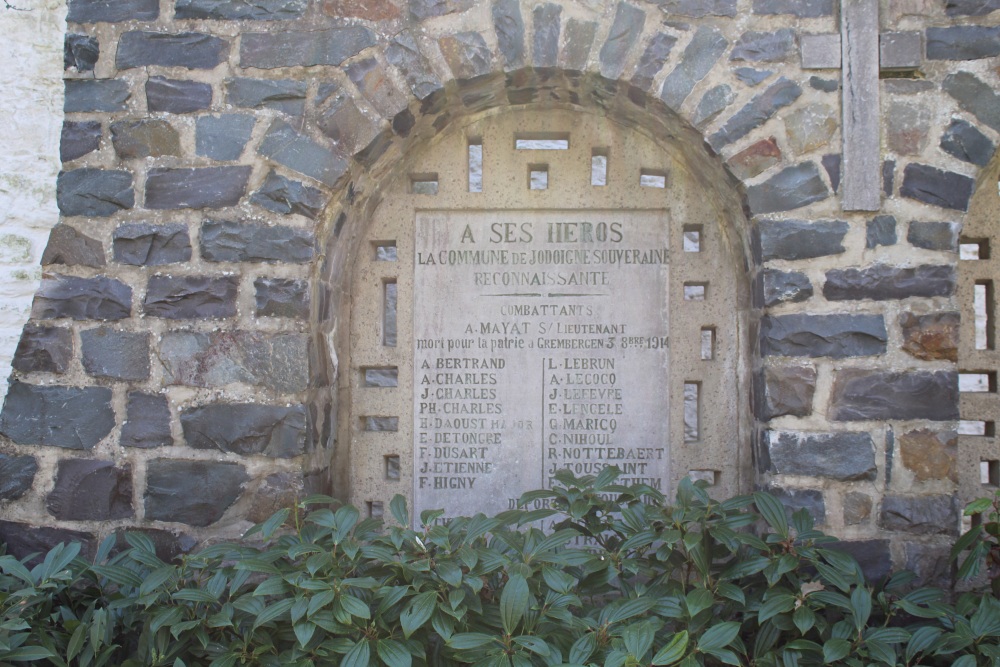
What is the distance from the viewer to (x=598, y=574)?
252 centimetres

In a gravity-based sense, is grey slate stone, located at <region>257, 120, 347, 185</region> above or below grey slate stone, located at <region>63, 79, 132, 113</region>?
below

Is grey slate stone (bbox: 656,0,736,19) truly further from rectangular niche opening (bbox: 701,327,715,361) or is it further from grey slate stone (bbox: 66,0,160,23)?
grey slate stone (bbox: 66,0,160,23)

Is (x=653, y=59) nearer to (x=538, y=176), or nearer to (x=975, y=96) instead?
(x=538, y=176)

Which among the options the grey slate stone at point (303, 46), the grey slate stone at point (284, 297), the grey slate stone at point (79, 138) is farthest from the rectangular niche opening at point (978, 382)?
the grey slate stone at point (79, 138)

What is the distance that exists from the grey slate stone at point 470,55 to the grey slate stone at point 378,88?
23cm

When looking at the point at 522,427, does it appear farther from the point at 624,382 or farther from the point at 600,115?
Answer: the point at 600,115

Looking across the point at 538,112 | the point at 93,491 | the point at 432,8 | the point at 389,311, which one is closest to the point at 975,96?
the point at 538,112

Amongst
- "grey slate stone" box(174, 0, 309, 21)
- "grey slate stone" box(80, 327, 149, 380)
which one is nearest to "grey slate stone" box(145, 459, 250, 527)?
"grey slate stone" box(80, 327, 149, 380)

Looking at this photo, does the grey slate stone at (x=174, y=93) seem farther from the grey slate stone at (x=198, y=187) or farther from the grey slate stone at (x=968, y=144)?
the grey slate stone at (x=968, y=144)

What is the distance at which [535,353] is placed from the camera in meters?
3.30

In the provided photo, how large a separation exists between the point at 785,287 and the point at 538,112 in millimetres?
1191

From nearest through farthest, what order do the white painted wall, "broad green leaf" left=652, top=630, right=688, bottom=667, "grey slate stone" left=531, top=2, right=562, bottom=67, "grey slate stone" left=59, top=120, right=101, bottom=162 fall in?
"broad green leaf" left=652, top=630, right=688, bottom=667, "grey slate stone" left=531, top=2, right=562, bottom=67, "grey slate stone" left=59, top=120, right=101, bottom=162, the white painted wall

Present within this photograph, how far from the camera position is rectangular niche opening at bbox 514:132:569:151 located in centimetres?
332

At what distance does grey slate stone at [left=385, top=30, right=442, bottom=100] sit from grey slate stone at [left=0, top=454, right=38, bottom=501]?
1.91 m
